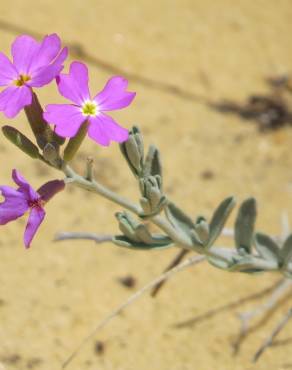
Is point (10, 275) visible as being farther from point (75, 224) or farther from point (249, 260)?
point (249, 260)

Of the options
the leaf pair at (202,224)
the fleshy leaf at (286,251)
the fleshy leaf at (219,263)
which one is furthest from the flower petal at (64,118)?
the fleshy leaf at (286,251)

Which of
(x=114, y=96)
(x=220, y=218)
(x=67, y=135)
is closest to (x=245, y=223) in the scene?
(x=220, y=218)

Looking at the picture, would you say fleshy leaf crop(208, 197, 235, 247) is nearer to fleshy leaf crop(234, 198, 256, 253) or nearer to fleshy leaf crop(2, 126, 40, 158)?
fleshy leaf crop(234, 198, 256, 253)

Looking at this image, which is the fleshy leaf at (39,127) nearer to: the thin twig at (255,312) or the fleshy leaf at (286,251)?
the fleshy leaf at (286,251)

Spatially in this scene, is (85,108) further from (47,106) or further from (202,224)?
(202,224)

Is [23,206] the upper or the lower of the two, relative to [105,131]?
lower

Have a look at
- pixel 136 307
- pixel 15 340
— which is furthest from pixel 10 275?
pixel 136 307
